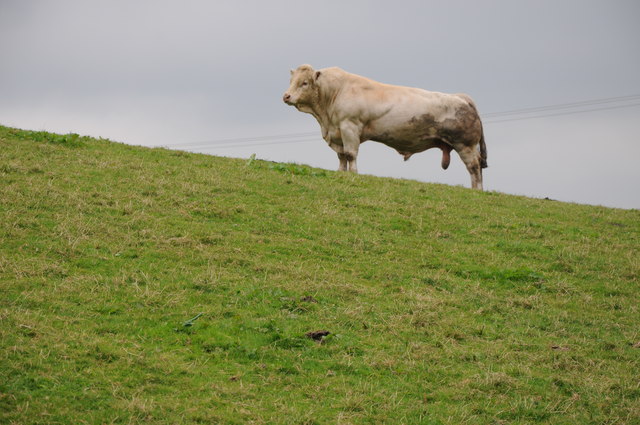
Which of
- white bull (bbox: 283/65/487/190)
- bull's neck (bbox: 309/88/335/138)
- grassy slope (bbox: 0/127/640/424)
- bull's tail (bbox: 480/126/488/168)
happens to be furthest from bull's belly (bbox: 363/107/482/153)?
grassy slope (bbox: 0/127/640/424)

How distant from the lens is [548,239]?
621 inches

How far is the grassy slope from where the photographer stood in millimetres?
7906

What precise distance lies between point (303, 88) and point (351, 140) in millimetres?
2390

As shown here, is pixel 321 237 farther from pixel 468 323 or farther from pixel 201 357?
pixel 201 357

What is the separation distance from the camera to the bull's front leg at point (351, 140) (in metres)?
22.8

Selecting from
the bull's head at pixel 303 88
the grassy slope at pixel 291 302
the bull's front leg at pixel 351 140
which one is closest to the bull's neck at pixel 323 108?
the bull's head at pixel 303 88

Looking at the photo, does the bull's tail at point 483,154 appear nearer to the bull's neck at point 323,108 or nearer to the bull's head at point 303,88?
the bull's neck at point 323,108

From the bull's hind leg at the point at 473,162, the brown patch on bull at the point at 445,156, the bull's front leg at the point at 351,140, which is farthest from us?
the brown patch on bull at the point at 445,156

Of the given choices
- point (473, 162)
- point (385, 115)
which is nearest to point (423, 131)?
point (385, 115)

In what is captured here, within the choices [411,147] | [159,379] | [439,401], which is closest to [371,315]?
[439,401]

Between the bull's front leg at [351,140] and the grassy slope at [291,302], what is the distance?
499cm

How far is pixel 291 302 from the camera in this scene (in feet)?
34.4

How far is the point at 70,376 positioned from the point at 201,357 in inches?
59.6

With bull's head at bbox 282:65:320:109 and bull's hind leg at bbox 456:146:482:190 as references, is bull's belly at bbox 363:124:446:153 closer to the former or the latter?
bull's hind leg at bbox 456:146:482:190
